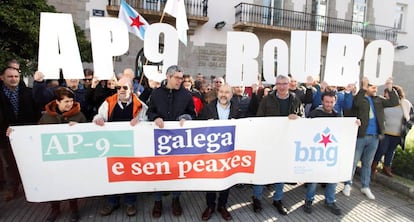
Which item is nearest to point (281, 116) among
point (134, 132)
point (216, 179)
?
point (216, 179)

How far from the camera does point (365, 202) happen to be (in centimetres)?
447

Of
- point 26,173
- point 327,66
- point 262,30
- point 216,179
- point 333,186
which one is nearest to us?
point 26,173

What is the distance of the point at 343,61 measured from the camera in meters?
4.32

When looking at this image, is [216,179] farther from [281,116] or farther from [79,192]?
[79,192]

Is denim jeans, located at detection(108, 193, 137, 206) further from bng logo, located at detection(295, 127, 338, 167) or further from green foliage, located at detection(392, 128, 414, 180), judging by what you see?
green foliage, located at detection(392, 128, 414, 180)

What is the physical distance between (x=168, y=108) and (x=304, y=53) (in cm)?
225

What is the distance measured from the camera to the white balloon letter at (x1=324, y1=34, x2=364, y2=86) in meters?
4.29

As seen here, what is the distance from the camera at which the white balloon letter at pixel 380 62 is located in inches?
166

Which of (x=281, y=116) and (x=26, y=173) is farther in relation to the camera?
(x=281, y=116)

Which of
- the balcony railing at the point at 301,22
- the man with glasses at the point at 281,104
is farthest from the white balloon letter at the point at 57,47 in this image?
the balcony railing at the point at 301,22

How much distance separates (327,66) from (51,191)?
13.2 ft

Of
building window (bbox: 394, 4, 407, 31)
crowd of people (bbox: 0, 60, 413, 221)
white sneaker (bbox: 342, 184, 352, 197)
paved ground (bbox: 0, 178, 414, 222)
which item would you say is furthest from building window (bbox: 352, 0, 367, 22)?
white sneaker (bbox: 342, 184, 352, 197)

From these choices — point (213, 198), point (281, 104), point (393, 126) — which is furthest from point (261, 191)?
point (393, 126)

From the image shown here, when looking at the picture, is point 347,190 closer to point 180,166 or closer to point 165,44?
point 180,166
